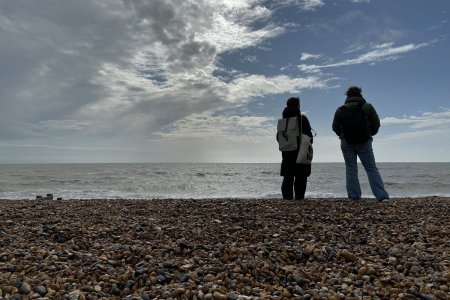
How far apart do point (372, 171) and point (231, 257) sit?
530cm

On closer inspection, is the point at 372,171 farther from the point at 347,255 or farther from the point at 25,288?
the point at 25,288

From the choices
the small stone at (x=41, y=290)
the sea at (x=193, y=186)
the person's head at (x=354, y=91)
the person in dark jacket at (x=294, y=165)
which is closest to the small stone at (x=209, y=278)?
the small stone at (x=41, y=290)

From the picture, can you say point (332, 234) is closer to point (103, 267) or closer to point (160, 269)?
point (160, 269)

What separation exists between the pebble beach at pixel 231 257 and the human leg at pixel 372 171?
1659 millimetres

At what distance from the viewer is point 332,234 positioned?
476cm

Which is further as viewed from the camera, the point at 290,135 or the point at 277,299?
the point at 290,135

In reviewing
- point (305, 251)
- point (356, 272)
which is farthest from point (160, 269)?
point (356, 272)

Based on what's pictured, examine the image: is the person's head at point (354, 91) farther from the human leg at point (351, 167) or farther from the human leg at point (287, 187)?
the human leg at point (287, 187)

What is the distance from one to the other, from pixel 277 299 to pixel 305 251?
1.23m

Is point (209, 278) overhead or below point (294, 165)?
below

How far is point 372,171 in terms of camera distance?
7.95m

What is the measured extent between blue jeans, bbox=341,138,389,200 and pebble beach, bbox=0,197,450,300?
1.72m

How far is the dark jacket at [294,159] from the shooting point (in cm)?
830

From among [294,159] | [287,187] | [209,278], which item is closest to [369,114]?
[294,159]
